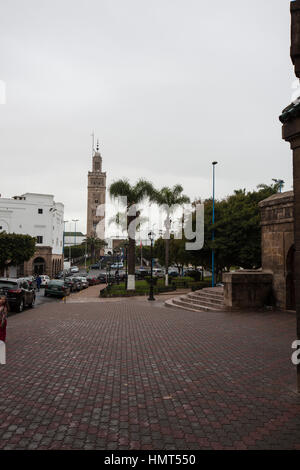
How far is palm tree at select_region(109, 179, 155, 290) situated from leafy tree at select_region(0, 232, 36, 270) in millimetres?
16716

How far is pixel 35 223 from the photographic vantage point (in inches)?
2283

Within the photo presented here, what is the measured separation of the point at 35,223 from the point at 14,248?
20.7m

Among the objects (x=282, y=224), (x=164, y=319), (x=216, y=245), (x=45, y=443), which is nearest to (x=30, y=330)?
(x=164, y=319)

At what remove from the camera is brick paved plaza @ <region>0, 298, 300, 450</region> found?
3.85 meters

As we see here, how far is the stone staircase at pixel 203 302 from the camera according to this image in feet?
49.7

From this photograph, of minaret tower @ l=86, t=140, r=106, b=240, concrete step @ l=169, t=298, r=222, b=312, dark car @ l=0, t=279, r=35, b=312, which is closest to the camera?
concrete step @ l=169, t=298, r=222, b=312

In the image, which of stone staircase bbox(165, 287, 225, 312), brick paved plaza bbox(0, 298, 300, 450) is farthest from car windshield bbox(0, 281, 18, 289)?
stone staircase bbox(165, 287, 225, 312)

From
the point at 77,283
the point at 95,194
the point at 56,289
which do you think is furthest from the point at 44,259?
the point at 95,194

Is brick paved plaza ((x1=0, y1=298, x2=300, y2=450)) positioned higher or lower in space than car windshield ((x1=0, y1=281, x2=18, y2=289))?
lower

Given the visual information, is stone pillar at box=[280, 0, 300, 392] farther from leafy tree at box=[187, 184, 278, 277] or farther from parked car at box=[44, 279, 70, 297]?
parked car at box=[44, 279, 70, 297]

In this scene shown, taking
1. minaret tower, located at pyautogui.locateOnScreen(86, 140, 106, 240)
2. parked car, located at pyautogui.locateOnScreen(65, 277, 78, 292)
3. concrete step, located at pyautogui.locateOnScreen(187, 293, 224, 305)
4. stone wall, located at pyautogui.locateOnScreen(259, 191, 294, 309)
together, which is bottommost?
parked car, located at pyautogui.locateOnScreen(65, 277, 78, 292)

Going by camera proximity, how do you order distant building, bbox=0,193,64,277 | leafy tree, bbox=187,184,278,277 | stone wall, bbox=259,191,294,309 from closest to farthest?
stone wall, bbox=259,191,294,309, leafy tree, bbox=187,184,278,277, distant building, bbox=0,193,64,277

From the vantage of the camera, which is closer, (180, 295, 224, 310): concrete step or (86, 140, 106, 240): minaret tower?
(180, 295, 224, 310): concrete step

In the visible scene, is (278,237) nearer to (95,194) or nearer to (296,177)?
(296,177)
